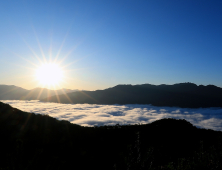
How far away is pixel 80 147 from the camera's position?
13.6m

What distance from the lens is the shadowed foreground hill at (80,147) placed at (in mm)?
9297

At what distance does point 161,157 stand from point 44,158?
11569 millimetres

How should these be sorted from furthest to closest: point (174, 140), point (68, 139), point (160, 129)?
point (160, 129)
point (174, 140)
point (68, 139)

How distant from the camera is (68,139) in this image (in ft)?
47.0

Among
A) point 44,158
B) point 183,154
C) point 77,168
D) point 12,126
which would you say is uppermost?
point 12,126

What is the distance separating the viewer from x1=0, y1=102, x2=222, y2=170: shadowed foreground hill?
366 inches

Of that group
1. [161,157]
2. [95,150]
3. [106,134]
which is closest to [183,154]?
[161,157]

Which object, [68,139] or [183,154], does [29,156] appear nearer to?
[68,139]

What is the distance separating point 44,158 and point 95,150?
4.97m

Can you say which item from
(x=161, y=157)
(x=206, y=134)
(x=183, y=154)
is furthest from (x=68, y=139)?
(x=206, y=134)

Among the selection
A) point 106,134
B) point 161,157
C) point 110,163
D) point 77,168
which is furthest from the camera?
point 106,134

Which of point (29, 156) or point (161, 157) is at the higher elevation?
point (29, 156)

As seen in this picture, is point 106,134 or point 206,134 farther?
point 206,134

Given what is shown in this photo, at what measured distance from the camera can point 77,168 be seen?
11.0 m
